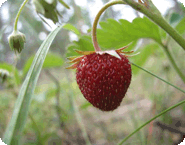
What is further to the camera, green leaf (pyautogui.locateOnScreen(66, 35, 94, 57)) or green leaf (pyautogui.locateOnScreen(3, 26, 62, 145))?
green leaf (pyautogui.locateOnScreen(66, 35, 94, 57))

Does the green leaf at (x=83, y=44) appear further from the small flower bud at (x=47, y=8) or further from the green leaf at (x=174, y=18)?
the green leaf at (x=174, y=18)

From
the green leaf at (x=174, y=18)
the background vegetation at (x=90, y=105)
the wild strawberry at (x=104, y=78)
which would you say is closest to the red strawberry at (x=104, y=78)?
the wild strawberry at (x=104, y=78)

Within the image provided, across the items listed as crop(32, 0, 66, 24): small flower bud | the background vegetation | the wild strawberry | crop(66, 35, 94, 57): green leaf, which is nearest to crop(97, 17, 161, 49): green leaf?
the background vegetation

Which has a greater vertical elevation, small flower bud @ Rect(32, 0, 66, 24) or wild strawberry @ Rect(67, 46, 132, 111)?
small flower bud @ Rect(32, 0, 66, 24)

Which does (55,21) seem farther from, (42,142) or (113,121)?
(113,121)

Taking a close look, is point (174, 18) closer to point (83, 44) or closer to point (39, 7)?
point (83, 44)

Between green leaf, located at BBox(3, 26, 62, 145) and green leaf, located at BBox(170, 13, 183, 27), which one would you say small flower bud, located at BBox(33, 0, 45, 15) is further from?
Result: green leaf, located at BBox(170, 13, 183, 27)

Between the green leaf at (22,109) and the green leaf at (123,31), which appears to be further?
the green leaf at (123,31)

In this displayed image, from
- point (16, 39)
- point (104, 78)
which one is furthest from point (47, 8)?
point (104, 78)
